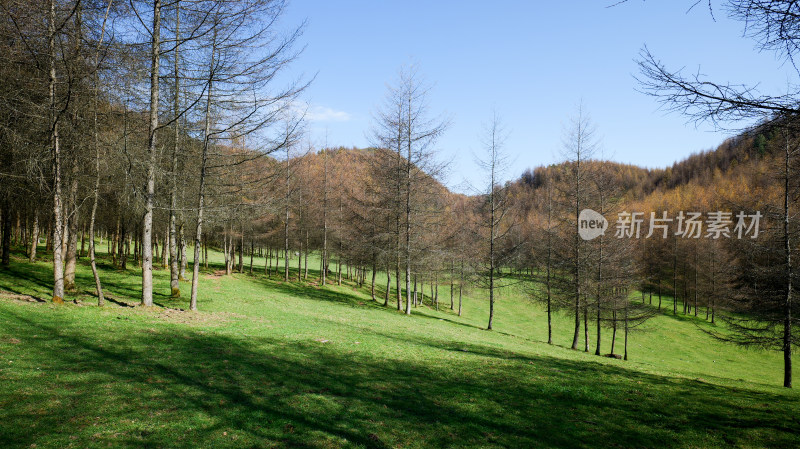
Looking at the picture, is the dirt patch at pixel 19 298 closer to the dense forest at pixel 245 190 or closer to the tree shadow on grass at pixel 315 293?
the dense forest at pixel 245 190

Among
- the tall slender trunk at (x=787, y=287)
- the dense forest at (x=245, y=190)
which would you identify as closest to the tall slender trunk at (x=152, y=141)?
the dense forest at (x=245, y=190)

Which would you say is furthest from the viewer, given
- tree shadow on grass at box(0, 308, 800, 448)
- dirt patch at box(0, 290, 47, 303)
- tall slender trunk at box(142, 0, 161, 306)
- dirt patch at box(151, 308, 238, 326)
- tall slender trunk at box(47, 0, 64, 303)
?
tall slender trunk at box(142, 0, 161, 306)

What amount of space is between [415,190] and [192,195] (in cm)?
1319

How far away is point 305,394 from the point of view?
21.2ft

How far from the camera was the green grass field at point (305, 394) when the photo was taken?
16.0 feet

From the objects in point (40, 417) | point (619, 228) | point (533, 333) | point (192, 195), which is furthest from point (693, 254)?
point (40, 417)

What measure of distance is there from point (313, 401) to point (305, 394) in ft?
1.16

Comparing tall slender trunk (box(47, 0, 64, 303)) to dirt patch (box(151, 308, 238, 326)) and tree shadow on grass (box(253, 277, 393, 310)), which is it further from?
tree shadow on grass (box(253, 277, 393, 310))

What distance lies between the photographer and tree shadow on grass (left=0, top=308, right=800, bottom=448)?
15.8 feet

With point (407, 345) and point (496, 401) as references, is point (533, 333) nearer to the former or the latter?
point (407, 345)

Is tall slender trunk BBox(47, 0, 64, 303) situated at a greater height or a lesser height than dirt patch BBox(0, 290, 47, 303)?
greater

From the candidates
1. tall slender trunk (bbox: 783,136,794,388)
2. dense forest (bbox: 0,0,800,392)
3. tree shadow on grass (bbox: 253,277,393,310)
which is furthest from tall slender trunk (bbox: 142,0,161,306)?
tall slender trunk (bbox: 783,136,794,388)

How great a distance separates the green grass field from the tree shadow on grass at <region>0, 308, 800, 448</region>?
33 millimetres

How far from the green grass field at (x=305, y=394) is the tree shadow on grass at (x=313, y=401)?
0.03 meters
